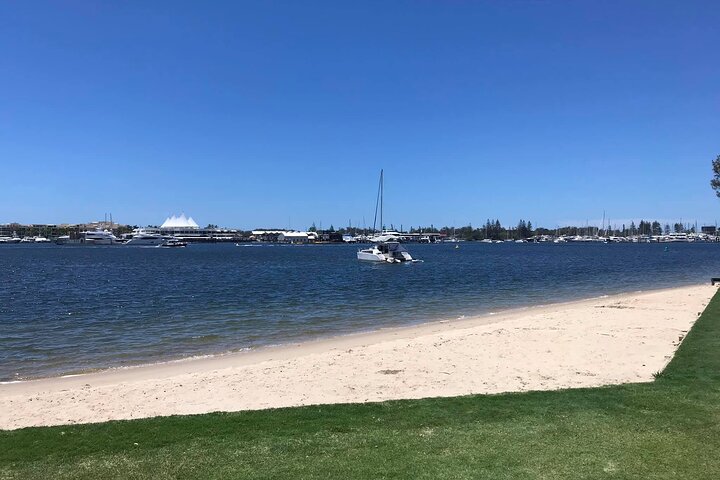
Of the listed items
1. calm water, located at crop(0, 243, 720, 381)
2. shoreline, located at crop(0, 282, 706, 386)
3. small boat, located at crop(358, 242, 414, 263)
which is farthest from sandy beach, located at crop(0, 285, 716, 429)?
small boat, located at crop(358, 242, 414, 263)

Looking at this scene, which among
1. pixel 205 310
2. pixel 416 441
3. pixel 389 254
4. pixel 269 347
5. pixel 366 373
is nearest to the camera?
pixel 416 441

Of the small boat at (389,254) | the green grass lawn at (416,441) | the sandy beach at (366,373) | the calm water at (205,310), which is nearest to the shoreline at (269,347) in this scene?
the sandy beach at (366,373)

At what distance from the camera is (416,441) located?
7.17m

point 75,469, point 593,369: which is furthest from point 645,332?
point 75,469

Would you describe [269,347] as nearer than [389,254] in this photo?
Yes

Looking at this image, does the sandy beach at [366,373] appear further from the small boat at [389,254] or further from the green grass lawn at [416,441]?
the small boat at [389,254]

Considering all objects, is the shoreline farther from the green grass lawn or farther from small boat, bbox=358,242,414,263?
small boat, bbox=358,242,414,263

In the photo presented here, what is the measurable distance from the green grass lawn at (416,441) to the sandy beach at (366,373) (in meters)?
1.83

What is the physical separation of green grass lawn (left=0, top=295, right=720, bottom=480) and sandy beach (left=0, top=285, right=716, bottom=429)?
6.02ft

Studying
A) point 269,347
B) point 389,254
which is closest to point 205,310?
point 269,347

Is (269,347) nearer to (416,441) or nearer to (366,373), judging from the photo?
(366,373)

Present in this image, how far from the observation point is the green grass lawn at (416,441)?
617 cm

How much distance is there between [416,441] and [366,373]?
621cm

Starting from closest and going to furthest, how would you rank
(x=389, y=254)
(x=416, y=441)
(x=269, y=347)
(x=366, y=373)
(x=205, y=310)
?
(x=416, y=441) < (x=366, y=373) < (x=269, y=347) < (x=205, y=310) < (x=389, y=254)
